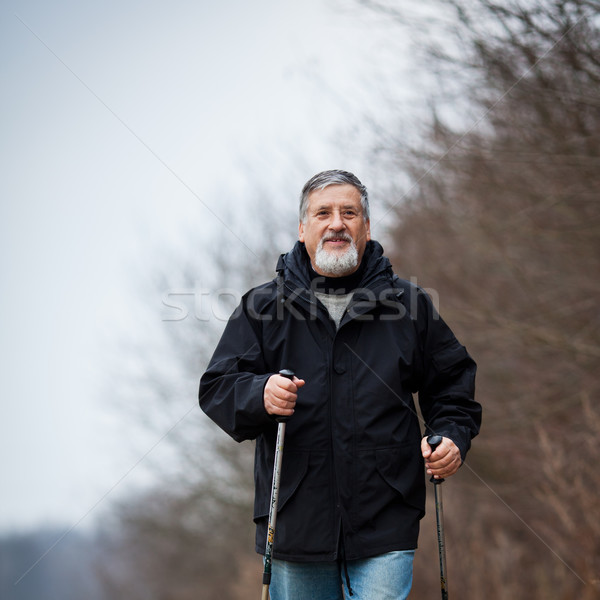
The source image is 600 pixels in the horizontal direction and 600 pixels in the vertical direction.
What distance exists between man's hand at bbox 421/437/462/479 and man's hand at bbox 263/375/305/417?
0.59 meters

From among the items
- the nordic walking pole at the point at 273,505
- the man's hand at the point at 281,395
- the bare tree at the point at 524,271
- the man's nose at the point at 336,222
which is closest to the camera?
the man's hand at the point at 281,395

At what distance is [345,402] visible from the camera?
11.9ft

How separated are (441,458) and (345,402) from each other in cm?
46

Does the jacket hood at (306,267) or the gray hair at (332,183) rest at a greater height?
the gray hair at (332,183)

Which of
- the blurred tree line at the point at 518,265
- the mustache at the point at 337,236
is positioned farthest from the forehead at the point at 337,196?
the blurred tree line at the point at 518,265

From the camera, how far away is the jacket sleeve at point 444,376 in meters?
3.82

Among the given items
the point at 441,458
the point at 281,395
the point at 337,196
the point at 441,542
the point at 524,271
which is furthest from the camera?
the point at 524,271

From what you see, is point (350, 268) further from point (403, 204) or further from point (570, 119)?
point (403, 204)

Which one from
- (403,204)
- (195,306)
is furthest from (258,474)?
(195,306)

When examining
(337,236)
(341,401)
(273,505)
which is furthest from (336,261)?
(273,505)

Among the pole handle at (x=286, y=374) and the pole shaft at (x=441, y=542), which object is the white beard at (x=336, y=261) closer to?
the pole handle at (x=286, y=374)

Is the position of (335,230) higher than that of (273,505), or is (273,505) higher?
(335,230)

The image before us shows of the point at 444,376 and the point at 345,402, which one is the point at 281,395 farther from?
the point at 444,376

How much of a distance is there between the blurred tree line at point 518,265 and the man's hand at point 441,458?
3.80 metres
